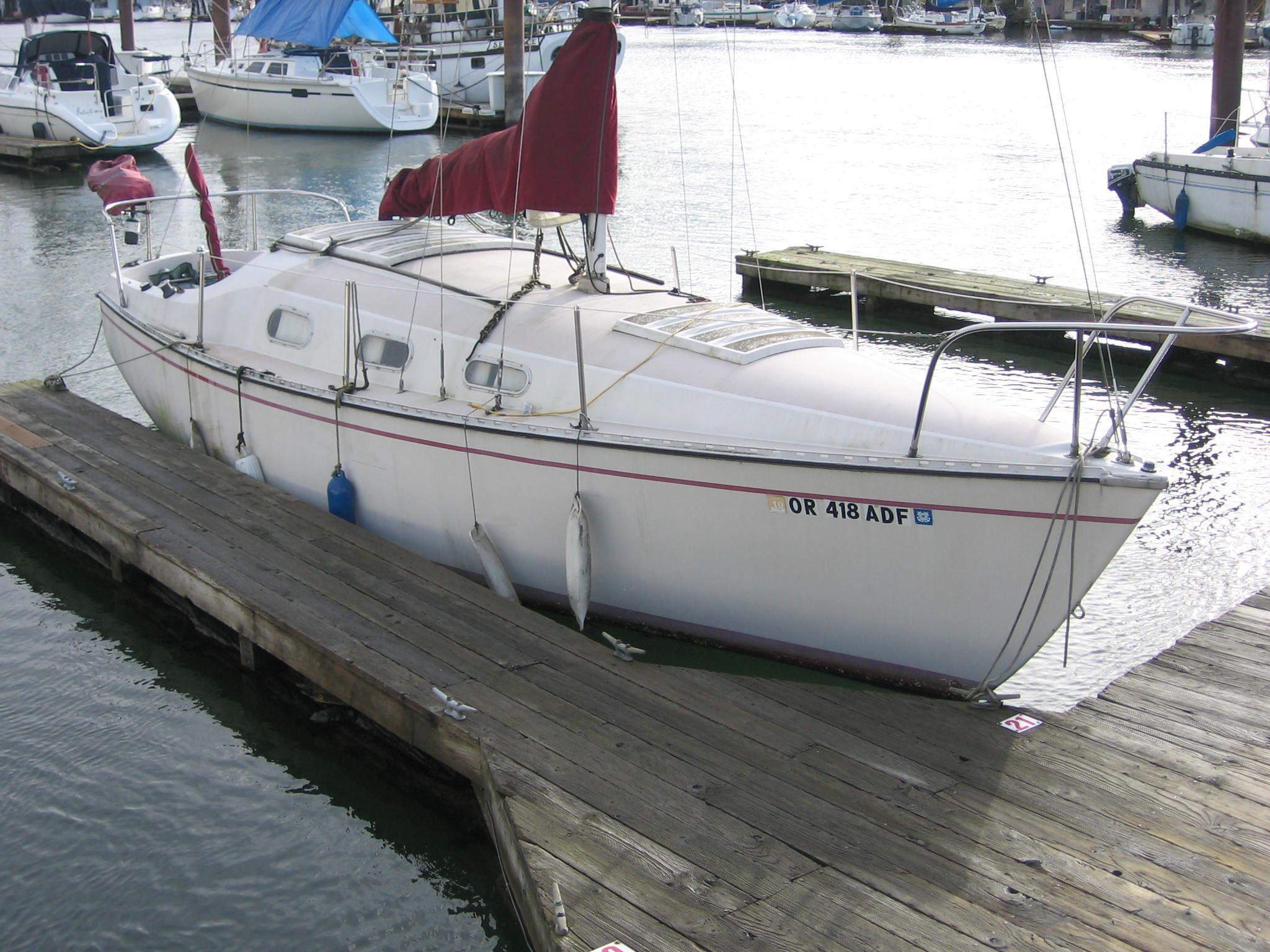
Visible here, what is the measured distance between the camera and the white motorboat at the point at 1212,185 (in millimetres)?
24578

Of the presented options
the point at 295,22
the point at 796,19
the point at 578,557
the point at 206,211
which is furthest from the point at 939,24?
the point at 578,557

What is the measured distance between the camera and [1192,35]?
81.1 m

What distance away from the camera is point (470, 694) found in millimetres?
7723

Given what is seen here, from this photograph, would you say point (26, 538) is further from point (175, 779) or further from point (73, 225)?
point (73, 225)

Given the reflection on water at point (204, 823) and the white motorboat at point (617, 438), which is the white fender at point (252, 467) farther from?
the reflection on water at point (204, 823)

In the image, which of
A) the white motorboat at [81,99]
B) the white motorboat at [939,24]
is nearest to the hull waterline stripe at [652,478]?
the white motorboat at [81,99]

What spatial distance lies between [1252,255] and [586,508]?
20.9 m

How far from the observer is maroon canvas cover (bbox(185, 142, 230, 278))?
12961 mm

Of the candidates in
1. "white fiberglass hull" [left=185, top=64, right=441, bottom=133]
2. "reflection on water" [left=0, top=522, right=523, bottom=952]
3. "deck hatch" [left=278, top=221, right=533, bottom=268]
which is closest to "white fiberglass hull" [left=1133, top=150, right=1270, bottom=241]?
"deck hatch" [left=278, top=221, right=533, bottom=268]

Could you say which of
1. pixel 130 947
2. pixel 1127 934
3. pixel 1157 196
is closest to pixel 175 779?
pixel 130 947

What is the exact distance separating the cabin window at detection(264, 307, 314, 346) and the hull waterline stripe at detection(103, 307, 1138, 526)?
625 mm

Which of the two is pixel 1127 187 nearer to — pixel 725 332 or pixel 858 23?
pixel 725 332

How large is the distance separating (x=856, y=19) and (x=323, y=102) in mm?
70901

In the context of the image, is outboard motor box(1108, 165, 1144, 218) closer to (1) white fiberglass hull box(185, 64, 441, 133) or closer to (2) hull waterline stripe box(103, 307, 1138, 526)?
(1) white fiberglass hull box(185, 64, 441, 133)
